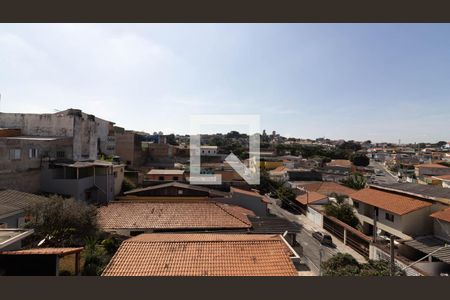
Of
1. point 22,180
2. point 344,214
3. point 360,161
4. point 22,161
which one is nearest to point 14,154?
point 22,161

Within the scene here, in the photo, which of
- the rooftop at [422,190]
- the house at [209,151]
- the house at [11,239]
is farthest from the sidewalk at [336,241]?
the house at [209,151]

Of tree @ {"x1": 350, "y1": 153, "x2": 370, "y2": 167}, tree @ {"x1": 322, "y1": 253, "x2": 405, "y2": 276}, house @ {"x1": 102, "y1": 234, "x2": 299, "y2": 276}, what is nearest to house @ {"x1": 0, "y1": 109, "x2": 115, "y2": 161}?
house @ {"x1": 102, "y1": 234, "x2": 299, "y2": 276}

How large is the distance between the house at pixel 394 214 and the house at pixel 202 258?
8170mm

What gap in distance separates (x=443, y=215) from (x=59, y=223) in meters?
15.9

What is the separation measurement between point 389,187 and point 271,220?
9.23m

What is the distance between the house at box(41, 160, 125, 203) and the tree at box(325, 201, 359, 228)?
14.6 meters

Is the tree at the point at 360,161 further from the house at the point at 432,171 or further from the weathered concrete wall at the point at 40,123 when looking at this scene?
the weathered concrete wall at the point at 40,123

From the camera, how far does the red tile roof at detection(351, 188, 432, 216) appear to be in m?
14.2

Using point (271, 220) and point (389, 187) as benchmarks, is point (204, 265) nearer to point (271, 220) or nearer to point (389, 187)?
point (271, 220)

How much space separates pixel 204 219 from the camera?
12477mm

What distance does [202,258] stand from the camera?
6957 millimetres

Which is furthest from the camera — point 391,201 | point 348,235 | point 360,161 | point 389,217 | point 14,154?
point 360,161

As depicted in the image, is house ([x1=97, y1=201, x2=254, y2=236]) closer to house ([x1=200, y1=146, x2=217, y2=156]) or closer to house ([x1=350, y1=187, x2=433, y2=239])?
house ([x1=350, y1=187, x2=433, y2=239])

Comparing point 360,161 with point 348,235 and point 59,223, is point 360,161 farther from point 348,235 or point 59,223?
point 59,223
